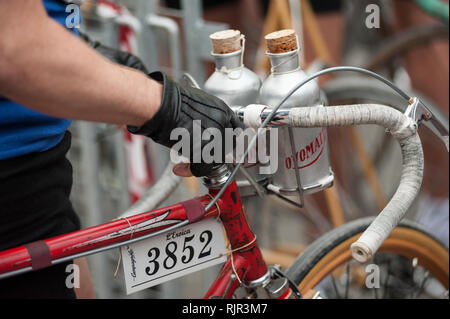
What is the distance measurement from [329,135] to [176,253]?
1630 mm

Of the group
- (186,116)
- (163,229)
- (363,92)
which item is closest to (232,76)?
(186,116)

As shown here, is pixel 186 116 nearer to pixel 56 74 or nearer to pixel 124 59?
pixel 56 74

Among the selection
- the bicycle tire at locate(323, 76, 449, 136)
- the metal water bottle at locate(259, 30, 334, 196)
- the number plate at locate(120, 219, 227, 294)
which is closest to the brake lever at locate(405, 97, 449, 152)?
the metal water bottle at locate(259, 30, 334, 196)

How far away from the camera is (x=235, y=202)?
4.05 feet

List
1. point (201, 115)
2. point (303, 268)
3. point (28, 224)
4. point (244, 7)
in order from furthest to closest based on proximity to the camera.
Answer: point (244, 7)
point (303, 268)
point (28, 224)
point (201, 115)

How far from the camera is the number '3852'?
46.6 inches

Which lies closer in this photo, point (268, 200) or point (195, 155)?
point (195, 155)

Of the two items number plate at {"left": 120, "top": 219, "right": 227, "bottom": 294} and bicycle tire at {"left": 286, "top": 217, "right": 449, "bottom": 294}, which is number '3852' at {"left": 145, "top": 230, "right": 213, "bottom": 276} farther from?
bicycle tire at {"left": 286, "top": 217, "right": 449, "bottom": 294}

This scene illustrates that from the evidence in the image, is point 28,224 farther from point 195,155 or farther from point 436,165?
point 436,165

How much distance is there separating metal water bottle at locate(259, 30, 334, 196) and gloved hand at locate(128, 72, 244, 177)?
11 cm

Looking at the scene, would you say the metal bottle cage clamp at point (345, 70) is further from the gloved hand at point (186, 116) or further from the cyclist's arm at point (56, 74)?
the cyclist's arm at point (56, 74)

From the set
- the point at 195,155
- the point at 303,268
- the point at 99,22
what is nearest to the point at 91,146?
the point at 99,22

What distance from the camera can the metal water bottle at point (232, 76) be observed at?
47.7 inches
